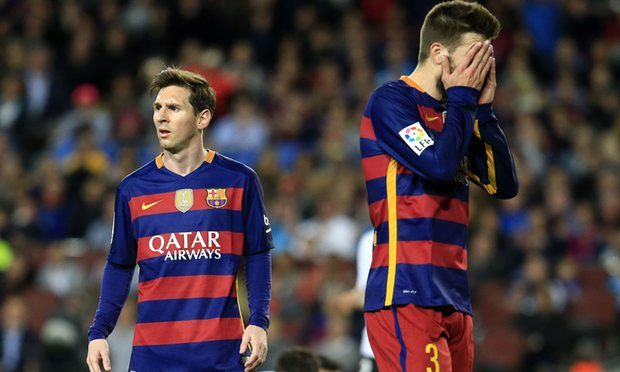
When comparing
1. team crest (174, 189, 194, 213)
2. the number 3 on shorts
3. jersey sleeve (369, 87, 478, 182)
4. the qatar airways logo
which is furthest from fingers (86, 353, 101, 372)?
jersey sleeve (369, 87, 478, 182)

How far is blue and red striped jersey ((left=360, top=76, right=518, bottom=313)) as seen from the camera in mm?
5078

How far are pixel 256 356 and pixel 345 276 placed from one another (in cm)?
660

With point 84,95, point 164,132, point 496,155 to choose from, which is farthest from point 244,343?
point 84,95

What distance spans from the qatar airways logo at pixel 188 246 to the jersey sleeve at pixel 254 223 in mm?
187

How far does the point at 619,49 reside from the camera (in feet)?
52.6

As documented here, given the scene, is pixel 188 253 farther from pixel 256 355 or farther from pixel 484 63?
pixel 484 63

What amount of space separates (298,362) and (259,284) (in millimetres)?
835

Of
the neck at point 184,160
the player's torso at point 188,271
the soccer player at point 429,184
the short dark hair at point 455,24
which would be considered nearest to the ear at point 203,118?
the neck at point 184,160

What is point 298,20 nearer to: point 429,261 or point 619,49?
point 619,49

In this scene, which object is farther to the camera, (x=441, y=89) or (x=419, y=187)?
(x=441, y=89)

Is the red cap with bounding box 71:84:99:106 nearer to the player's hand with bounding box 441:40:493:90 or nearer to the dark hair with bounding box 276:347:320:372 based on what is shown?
the dark hair with bounding box 276:347:320:372

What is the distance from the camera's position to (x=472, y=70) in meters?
5.18

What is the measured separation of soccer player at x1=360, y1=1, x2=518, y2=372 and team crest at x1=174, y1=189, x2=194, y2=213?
2.79ft

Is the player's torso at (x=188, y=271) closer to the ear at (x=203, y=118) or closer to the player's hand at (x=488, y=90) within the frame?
the ear at (x=203, y=118)
